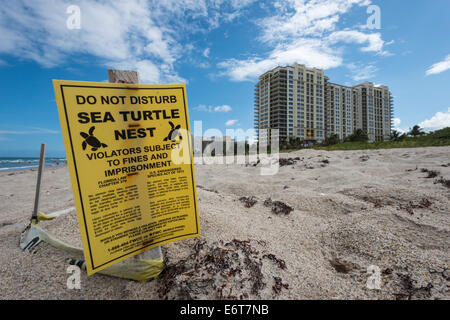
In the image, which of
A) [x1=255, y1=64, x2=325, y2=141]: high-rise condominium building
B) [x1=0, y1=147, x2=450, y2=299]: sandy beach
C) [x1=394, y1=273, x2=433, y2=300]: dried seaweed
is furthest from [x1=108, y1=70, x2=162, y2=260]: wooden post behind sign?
[x1=255, y1=64, x2=325, y2=141]: high-rise condominium building

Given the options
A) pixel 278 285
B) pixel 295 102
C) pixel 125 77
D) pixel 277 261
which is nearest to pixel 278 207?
pixel 277 261

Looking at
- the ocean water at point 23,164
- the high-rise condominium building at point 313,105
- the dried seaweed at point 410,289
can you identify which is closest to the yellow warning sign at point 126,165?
the dried seaweed at point 410,289

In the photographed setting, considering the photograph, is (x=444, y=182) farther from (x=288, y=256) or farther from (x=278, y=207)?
(x=288, y=256)

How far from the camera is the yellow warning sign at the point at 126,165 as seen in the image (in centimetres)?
120

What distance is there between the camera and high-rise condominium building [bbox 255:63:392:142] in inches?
2506

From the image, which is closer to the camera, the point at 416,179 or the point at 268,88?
the point at 416,179

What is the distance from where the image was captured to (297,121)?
64250mm

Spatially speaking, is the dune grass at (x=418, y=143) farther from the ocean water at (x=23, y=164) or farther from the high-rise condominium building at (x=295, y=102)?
the high-rise condominium building at (x=295, y=102)
